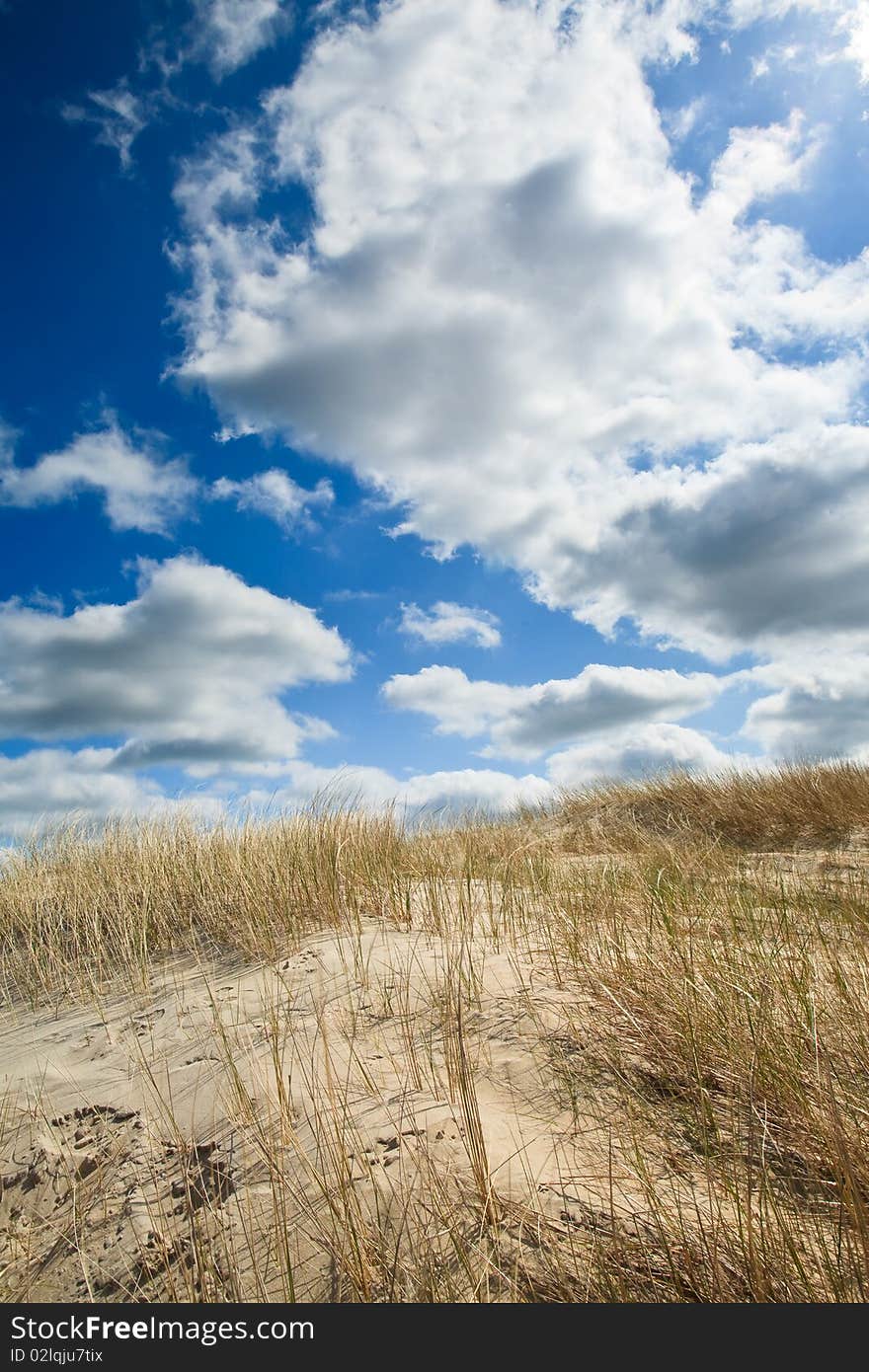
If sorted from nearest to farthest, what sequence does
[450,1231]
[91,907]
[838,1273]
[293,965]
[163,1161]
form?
[838,1273] → [450,1231] → [163,1161] → [293,965] → [91,907]

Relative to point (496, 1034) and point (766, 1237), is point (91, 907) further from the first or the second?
point (766, 1237)

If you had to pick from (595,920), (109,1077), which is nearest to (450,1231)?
(109,1077)

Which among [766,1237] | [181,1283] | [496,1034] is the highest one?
[496,1034]

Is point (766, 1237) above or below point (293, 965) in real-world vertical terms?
below

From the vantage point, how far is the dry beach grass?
176cm

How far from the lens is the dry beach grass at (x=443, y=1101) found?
176cm

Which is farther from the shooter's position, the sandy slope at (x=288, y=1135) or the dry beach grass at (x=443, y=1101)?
the sandy slope at (x=288, y=1135)

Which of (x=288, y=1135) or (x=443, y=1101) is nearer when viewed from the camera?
(x=288, y=1135)

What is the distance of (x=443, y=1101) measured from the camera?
2459 millimetres

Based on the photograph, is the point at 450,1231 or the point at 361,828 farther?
the point at 361,828

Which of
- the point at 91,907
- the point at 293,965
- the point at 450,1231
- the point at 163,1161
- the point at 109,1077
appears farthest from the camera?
the point at 91,907

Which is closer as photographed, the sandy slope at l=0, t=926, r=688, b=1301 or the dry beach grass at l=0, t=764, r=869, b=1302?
the dry beach grass at l=0, t=764, r=869, b=1302
